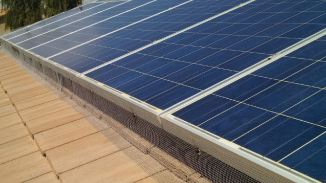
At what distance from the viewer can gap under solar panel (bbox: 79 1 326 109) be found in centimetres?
1054

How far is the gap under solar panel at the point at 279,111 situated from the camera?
22.1 ft

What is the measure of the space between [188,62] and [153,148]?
2478 mm

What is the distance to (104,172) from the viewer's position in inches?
425

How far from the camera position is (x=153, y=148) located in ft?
35.9

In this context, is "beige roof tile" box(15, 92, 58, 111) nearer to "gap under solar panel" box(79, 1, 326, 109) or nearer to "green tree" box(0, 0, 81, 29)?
"gap under solar panel" box(79, 1, 326, 109)

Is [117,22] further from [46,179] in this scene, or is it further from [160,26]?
[46,179]

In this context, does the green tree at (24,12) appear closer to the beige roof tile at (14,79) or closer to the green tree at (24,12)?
the green tree at (24,12)

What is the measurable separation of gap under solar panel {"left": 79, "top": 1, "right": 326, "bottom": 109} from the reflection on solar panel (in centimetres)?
4

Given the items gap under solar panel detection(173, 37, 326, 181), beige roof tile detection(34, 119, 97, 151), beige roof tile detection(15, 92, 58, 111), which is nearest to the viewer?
gap under solar panel detection(173, 37, 326, 181)

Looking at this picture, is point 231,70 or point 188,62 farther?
point 188,62

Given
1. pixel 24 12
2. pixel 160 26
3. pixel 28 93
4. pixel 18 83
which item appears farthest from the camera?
pixel 24 12

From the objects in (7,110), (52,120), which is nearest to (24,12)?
(7,110)

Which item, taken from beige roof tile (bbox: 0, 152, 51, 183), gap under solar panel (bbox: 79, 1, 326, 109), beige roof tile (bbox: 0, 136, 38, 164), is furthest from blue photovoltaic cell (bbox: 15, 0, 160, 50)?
beige roof tile (bbox: 0, 152, 51, 183)

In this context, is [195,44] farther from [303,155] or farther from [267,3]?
[303,155]
